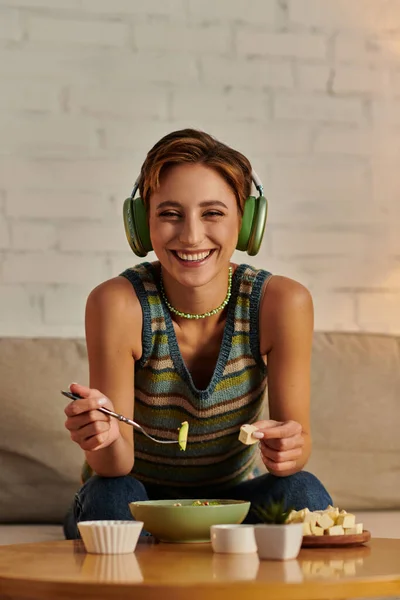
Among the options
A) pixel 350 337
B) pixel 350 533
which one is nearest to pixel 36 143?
pixel 350 337

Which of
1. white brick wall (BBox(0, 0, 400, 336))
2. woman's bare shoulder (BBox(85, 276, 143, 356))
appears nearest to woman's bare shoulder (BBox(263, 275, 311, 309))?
woman's bare shoulder (BBox(85, 276, 143, 356))

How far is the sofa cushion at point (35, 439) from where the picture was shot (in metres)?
2.09

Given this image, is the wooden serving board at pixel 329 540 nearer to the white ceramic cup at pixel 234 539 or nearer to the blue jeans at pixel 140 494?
the white ceramic cup at pixel 234 539

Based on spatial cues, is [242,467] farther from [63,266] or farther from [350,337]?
[63,266]

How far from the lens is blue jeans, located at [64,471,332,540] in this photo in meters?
1.54

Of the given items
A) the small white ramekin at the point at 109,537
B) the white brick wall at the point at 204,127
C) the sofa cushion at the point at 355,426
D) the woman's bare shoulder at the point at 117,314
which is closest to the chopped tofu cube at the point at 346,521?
the small white ramekin at the point at 109,537

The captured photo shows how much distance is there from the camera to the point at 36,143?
2436 mm

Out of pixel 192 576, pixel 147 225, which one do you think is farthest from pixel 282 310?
pixel 192 576

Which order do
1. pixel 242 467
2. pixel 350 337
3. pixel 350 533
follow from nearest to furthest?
pixel 350 533, pixel 242 467, pixel 350 337

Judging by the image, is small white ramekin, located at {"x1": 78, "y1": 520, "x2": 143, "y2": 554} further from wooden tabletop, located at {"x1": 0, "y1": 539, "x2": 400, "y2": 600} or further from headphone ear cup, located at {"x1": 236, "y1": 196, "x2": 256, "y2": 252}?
headphone ear cup, located at {"x1": 236, "y1": 196, "x2": 256, "y2": 252}

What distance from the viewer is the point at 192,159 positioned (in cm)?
166

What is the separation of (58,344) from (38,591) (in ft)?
4.12

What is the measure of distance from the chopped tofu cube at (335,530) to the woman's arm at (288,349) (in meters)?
0.41

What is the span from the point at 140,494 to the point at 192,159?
59cm
